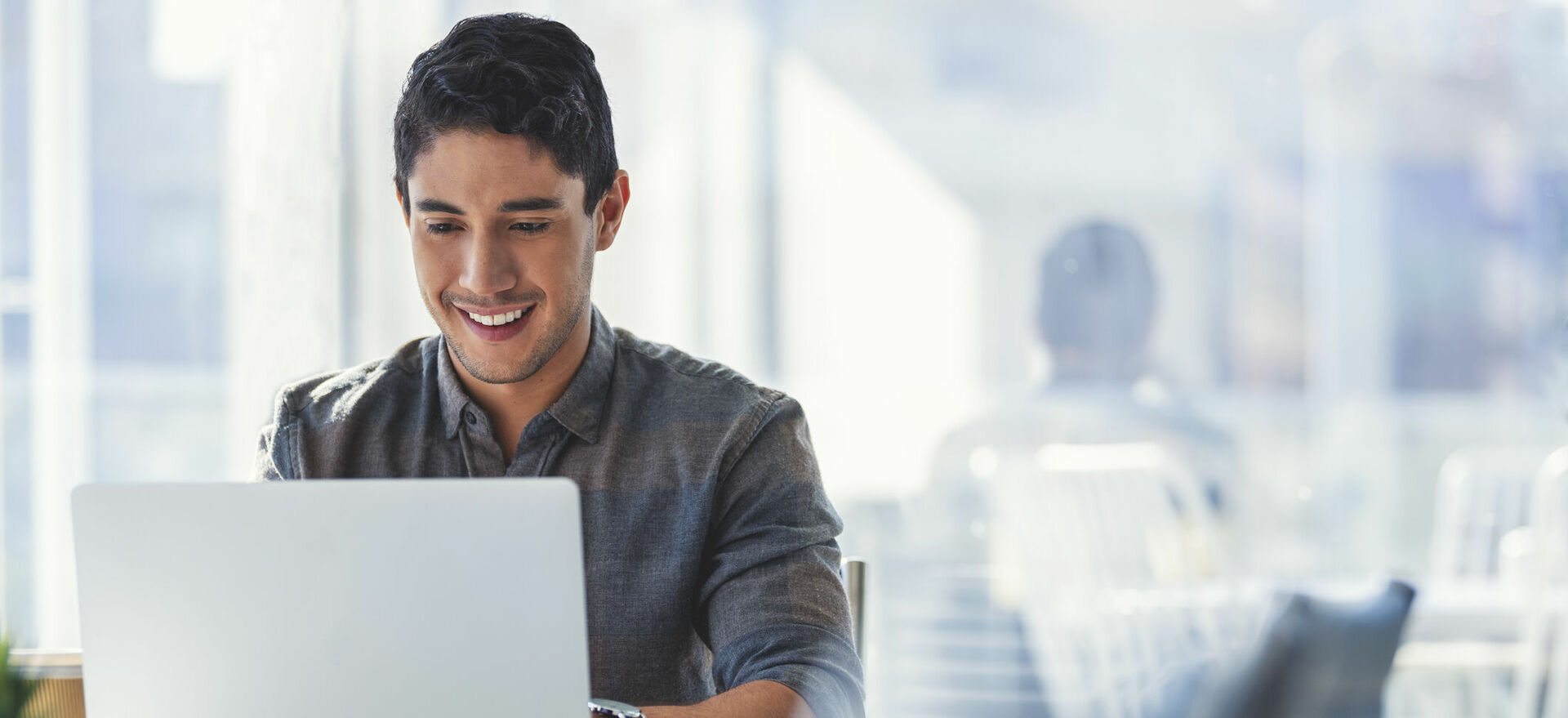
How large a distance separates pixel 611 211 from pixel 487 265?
18cm

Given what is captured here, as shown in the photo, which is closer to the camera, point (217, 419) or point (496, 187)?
point (496, 187)

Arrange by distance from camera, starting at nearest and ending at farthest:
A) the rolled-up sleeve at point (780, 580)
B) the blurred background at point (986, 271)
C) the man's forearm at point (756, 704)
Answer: the man's forearm at point (756, 704) < the rolled-up sleeve at point (780, 580) < the blurred background at point (986, 271)

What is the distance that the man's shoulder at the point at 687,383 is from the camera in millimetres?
1098

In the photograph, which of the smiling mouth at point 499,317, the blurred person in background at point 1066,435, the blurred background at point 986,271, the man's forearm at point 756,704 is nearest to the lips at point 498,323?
the smiling mouth at point 499,317

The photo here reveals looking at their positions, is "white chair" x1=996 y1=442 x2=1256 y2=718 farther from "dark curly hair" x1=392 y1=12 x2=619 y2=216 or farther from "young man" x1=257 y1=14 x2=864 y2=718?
"dark curly hair" x1=392 y1=12 x2=619 y2=216

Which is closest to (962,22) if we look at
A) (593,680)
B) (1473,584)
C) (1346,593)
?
(1346,593)

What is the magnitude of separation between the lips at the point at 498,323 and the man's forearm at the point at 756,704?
352 mm

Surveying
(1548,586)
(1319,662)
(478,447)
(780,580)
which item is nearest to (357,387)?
(478,447)

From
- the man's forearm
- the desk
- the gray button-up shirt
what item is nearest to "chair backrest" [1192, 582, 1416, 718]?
the gray button-up shirt

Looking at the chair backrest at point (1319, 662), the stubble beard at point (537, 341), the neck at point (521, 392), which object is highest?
the stubble beard at point (537, 341)

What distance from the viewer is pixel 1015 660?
259 centimetres

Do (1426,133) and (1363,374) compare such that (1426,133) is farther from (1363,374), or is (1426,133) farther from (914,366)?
(914,366)

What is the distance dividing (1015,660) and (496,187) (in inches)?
75.2

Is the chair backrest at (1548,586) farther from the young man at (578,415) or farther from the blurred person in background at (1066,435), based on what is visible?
the young man at (578,415)
